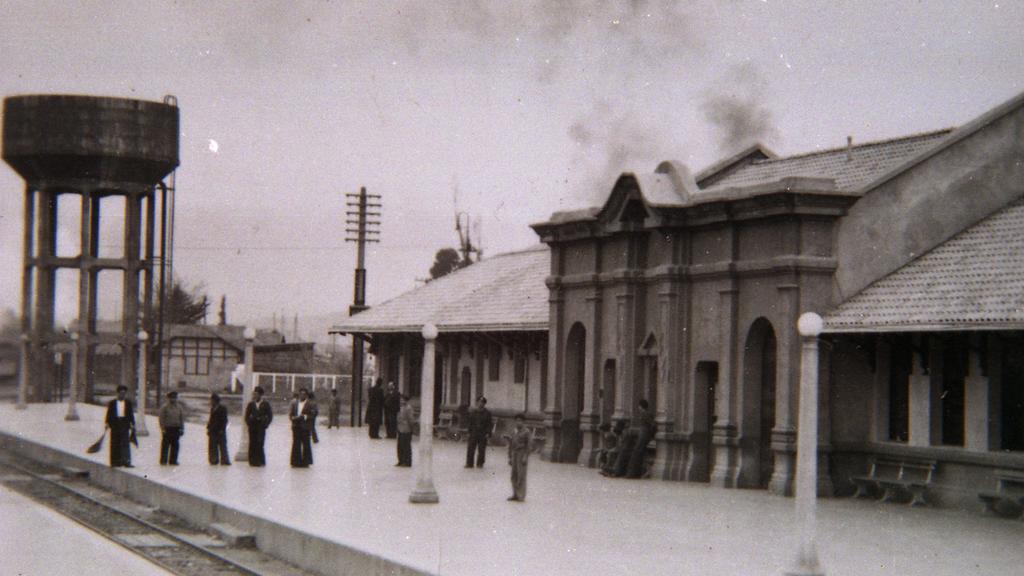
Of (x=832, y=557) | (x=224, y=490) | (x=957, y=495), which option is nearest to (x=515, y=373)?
(x=224, y=490)

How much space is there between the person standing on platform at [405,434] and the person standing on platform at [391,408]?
917 cm

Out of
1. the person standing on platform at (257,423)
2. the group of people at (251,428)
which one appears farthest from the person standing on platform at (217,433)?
the person standing on platform at (257,423)

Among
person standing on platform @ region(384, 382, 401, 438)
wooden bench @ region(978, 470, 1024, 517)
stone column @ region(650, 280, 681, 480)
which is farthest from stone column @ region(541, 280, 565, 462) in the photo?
wooden bench @ region(978, 470, 1024, 517)

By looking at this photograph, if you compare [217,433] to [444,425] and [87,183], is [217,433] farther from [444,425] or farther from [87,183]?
[87,183]

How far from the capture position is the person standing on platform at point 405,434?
29.4 metres

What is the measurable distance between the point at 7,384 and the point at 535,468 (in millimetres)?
19167

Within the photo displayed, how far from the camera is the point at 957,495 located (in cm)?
2202

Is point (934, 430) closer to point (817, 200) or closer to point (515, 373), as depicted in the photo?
point (817, 200)

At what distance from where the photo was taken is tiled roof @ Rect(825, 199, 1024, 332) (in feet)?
69.8

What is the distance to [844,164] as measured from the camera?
89.8 ft

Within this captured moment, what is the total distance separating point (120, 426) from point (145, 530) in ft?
20.4

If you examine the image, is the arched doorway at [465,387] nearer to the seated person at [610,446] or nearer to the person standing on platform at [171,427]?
the seated person at [610,446]

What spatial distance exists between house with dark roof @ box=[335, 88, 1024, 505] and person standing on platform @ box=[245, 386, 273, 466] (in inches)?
269

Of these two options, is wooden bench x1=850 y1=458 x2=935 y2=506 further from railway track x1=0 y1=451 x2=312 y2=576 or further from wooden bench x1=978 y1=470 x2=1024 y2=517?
railway track x1=0 y1=451 x2=312 y2=576
